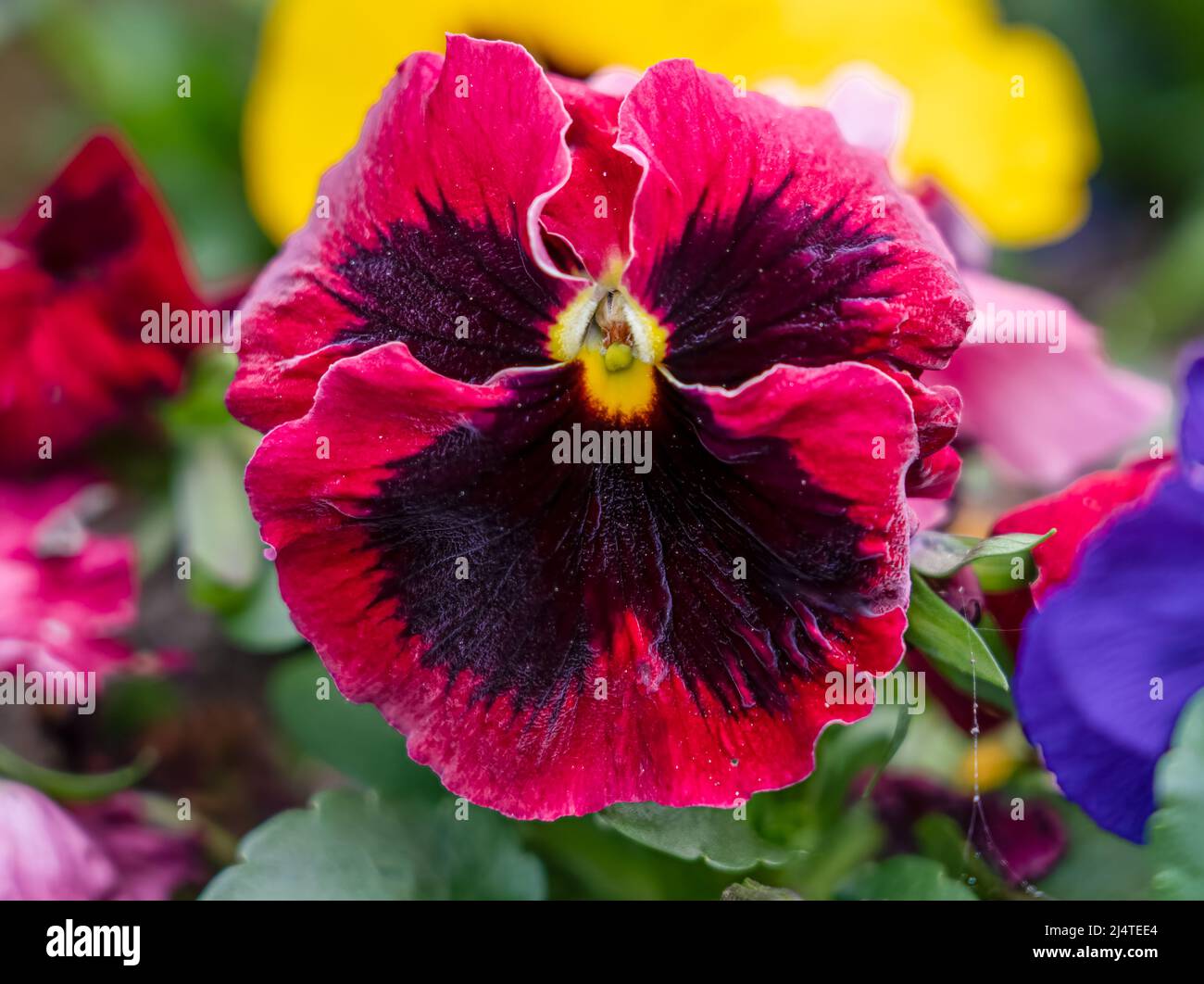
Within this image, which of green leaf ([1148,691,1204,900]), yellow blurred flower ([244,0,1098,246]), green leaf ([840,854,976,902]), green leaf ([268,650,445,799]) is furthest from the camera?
yellow blurred flower ([244,0,1098,246])

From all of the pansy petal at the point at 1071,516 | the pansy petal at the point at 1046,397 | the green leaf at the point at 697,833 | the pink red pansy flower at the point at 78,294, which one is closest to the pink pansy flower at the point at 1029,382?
the pansy petal at the point at 1046,397

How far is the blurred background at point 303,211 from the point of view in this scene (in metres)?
0.60

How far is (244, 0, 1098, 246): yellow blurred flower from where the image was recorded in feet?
2.60

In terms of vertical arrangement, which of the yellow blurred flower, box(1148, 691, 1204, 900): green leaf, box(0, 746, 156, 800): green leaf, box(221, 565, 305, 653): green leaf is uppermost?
the yellow blurred flower

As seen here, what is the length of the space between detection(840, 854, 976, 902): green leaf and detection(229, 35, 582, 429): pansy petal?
0.27 meters

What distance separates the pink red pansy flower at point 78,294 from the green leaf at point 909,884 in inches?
17.8

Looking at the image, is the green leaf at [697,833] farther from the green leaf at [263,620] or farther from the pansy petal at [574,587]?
the green leaf at [263,620]

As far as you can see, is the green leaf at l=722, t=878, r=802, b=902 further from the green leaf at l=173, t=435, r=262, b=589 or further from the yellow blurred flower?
the yellow blurred flower

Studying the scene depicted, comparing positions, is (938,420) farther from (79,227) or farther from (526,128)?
(79,227)

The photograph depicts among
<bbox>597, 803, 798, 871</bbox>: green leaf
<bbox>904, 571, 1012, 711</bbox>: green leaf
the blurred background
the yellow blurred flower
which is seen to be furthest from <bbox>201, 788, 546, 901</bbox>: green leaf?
the yellow blurred flower

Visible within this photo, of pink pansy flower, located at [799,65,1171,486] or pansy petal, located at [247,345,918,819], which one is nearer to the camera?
pansy petal, located at [247,345,918,819]

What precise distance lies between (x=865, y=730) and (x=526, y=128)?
401 millimetres

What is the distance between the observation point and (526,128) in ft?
1.34

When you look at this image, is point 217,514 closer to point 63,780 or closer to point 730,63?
point 63,780
